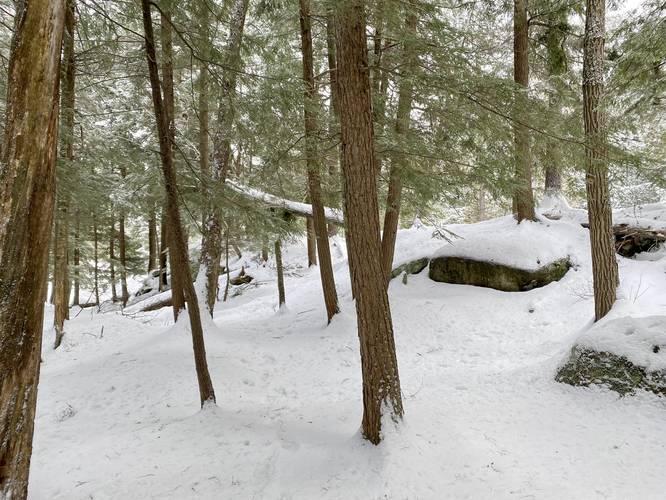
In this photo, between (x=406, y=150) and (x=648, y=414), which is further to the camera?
(x=406, y=150)

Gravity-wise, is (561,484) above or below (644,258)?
below

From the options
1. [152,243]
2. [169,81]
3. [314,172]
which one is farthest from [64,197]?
[152,243]

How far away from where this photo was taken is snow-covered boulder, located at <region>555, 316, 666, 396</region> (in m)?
4.73

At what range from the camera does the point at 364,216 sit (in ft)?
13.9

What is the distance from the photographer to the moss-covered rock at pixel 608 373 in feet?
15.3

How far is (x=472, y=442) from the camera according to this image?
433cm

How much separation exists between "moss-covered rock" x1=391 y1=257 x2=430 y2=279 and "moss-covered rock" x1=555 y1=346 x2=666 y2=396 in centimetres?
603

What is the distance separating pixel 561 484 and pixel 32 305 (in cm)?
452

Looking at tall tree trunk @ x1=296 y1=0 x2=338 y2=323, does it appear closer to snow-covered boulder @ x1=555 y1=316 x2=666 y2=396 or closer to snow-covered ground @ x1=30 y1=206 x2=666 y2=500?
snow-covered ground @ x1=30 y1=206 x2=666 y2=500

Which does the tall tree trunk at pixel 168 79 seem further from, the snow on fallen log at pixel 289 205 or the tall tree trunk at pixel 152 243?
the tall tree trunk at pixel 152 243

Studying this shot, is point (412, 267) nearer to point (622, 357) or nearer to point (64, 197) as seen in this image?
point (622, 357)

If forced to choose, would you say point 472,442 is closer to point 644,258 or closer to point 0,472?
point 0,472

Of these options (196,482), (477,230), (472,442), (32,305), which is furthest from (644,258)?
(32,305)

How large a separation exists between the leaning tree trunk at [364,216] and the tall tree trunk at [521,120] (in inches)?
79.7
